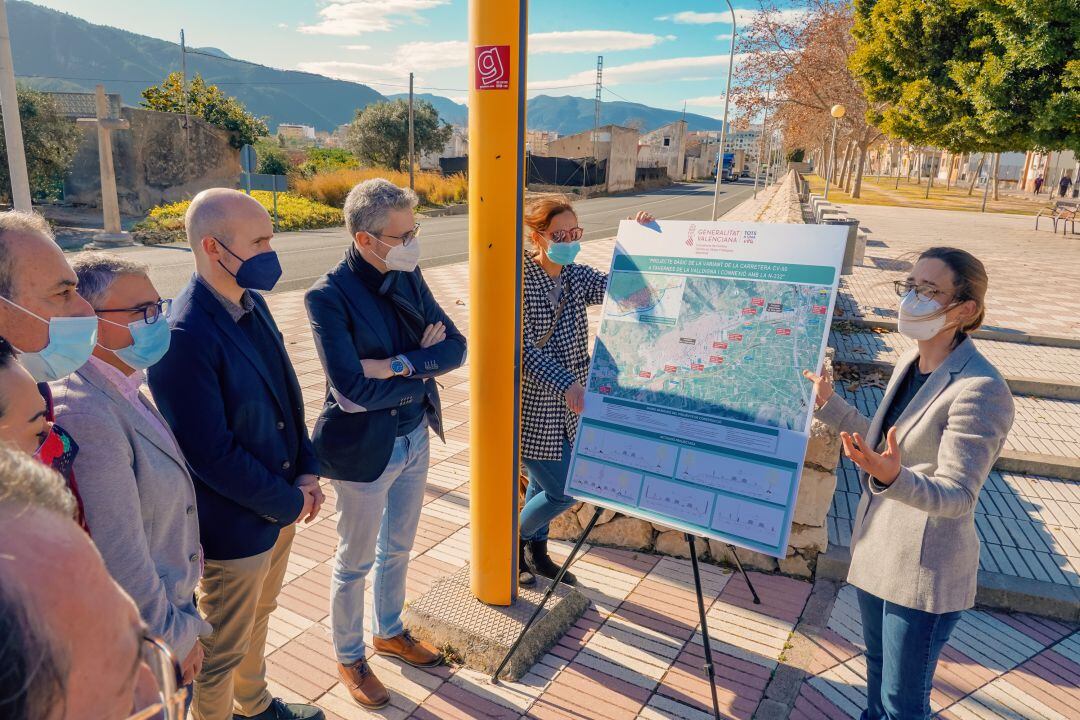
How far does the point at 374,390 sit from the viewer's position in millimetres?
2533

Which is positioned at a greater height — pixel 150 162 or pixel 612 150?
pixel 612 150

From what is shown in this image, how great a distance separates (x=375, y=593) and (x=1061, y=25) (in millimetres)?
19012

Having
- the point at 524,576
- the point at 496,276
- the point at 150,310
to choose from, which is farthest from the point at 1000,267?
the point at 150,310

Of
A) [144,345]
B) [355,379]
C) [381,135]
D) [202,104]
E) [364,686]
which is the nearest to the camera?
[144,345]

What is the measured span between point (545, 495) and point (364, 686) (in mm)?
1171

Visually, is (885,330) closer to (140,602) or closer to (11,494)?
(140,602)

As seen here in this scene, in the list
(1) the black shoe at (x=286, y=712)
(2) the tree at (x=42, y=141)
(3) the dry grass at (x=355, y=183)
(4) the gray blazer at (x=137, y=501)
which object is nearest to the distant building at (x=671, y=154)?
(3) the dry grass at (x=355, y=183)

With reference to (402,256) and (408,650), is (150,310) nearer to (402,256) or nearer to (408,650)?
(402,256)

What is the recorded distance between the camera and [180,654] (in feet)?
5.99

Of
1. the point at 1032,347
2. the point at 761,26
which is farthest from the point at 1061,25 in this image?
the point at 761,26

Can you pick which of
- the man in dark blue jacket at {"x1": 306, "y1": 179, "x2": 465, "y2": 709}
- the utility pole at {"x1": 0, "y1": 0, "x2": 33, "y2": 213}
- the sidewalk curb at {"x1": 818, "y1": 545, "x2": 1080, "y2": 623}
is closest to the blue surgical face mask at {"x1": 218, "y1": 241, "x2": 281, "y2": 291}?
the man in dark blue jacket at {"x1": 306, "y1": 179, "x2": 465, "y2": 709}

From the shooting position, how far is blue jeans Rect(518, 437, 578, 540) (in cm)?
328

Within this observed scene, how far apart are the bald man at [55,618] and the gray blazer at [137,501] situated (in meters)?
1.10

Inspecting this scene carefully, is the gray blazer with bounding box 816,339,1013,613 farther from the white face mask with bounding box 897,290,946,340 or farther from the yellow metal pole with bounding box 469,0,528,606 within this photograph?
the yellow metal pole with bounding box 469,0,528,606
